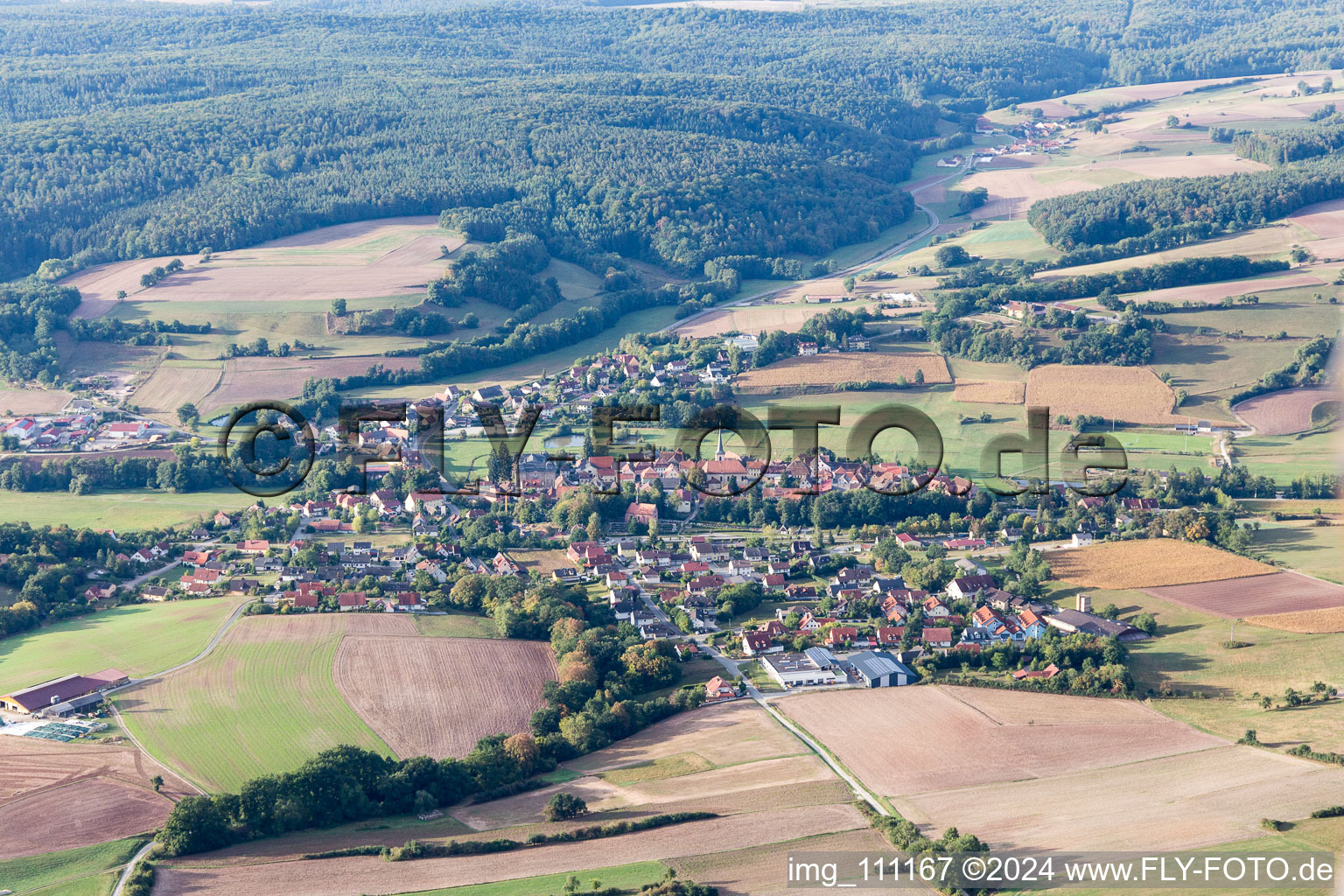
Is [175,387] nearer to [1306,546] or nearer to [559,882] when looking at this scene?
[559,882]

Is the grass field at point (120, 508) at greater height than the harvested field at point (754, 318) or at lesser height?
lesser

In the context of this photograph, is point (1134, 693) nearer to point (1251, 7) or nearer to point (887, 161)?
point (887, 161)

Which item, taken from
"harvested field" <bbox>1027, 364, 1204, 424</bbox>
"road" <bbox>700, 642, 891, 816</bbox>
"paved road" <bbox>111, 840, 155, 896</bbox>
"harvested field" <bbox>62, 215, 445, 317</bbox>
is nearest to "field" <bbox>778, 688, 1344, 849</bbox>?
"road" <bbox>700, 642, 891, 816</bbox>

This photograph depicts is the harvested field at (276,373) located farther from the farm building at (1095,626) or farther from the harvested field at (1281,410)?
the farm building at (1095,626)

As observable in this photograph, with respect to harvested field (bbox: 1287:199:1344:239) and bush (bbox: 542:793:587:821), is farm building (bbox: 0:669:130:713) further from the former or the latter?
harvested field (bbox: 1287:199:1344:239)

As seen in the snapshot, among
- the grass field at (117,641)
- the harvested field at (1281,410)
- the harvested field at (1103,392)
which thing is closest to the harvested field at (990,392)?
the harvested field at (1103,392)
